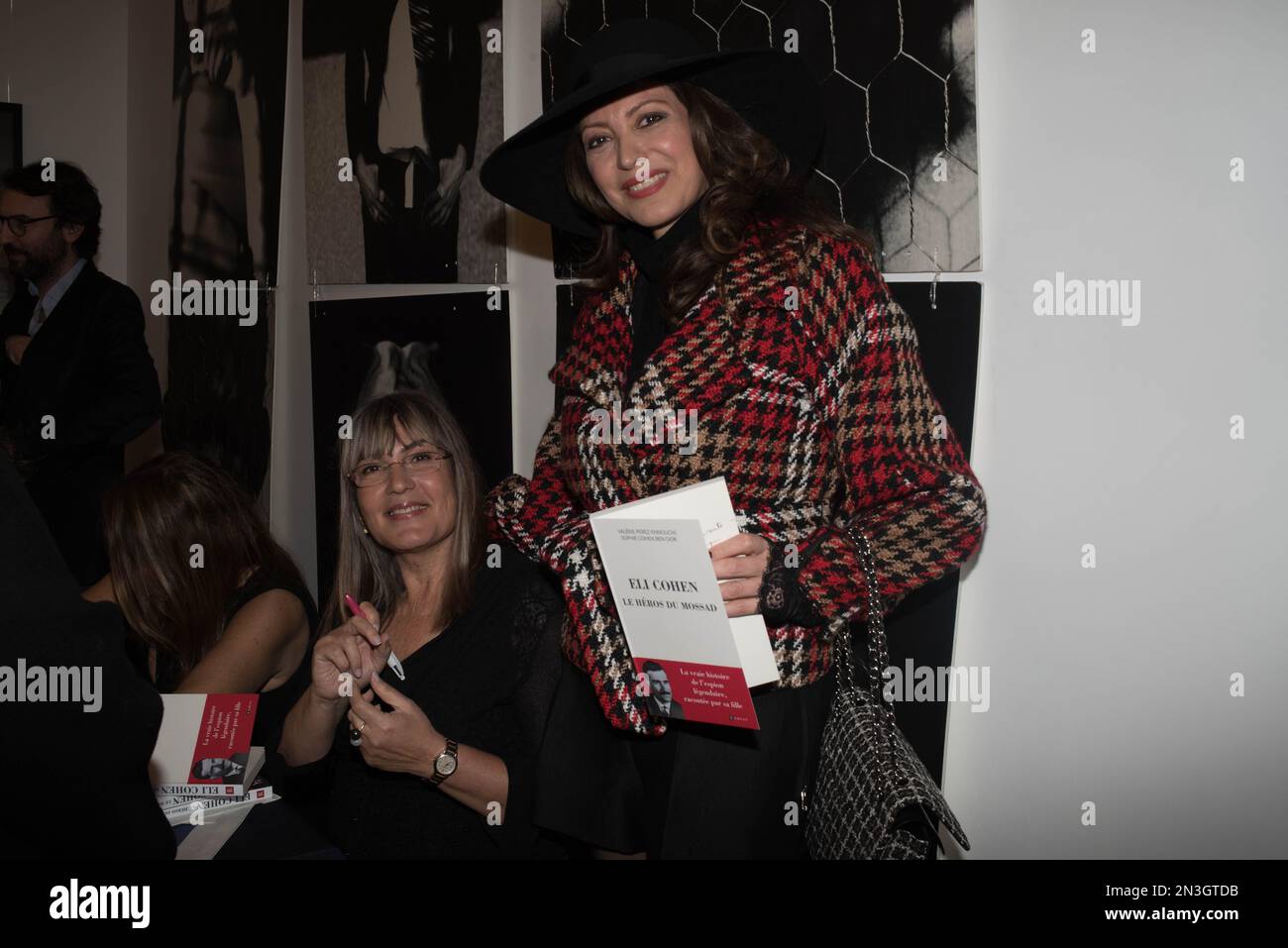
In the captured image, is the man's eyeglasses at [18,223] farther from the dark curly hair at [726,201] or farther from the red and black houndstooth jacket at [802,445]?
the red and black houndstooth jacket at [802,445]

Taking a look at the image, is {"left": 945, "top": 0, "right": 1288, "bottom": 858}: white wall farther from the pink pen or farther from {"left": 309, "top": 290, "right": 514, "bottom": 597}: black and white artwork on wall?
{"left": 309, "top": 290, "right": 514, "bottom": 597}: black and white artwork on wall

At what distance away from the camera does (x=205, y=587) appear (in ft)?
7.51

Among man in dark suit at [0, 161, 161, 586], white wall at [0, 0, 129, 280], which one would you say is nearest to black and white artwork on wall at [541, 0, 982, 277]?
man in dark suit at [0, 161, 161, 586]

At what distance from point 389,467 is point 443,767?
63cm

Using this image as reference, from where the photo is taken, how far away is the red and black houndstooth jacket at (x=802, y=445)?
1.44 m

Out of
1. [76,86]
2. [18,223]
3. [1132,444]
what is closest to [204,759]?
[1132,444]

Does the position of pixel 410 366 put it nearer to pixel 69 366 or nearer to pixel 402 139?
pixel 402 139

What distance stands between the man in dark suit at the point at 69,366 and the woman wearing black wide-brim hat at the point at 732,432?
1834 mm

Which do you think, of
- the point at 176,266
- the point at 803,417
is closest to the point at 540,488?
the point at 803,417

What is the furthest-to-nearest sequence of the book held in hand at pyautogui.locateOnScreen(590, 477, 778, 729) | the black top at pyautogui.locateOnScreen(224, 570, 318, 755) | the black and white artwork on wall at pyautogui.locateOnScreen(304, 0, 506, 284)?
the black and white artwork on wall at pyautogui.locateOnScreen(304, 0, 506, 284), the black top at pyautogui.locateOnScreen(224, 570, 318, 755), the book held in hand at pyautogui.locateOnScreen(590, 477, 778, 729)

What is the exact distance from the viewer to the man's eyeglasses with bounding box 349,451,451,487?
2.10 metres

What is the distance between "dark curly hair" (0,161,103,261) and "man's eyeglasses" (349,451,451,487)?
5.55 ft

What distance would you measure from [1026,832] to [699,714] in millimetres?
936

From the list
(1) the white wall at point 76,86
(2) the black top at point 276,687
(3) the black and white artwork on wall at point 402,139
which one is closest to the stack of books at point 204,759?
(2) the black top at point 276,687
